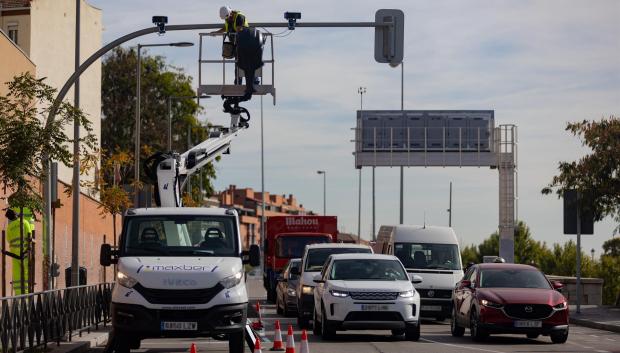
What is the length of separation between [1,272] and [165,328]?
15.7 metres

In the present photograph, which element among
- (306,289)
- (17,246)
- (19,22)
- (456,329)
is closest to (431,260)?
(306,289)

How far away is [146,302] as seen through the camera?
1948 cm

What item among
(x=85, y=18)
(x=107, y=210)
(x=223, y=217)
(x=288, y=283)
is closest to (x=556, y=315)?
(x=223, y=217)

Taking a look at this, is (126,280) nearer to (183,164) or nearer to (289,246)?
(183,164)

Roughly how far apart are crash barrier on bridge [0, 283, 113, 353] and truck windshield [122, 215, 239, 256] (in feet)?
5.60

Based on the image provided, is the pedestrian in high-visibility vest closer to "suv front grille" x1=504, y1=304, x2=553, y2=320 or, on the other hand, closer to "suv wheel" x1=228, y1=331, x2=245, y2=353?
"suv wheel" x1=228, y1=331, x2=245, y2=353

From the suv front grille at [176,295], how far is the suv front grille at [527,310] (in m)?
8.30

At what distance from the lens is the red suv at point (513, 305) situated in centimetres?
2594

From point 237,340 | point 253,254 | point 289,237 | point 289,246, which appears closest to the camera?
point 237,340

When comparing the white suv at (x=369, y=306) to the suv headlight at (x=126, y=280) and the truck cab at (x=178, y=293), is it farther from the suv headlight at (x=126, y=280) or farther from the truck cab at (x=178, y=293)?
the suv headlight at (x=126, y=280)

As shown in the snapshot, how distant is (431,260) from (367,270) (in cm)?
768

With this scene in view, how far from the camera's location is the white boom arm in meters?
26.3

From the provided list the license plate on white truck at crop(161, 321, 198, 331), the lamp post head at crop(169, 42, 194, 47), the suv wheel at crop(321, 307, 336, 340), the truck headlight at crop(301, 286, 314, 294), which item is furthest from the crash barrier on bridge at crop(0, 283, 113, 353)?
the lamp post head at crop(169, 42, 194, 47)

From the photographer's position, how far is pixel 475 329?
2658 cm
